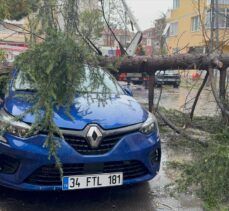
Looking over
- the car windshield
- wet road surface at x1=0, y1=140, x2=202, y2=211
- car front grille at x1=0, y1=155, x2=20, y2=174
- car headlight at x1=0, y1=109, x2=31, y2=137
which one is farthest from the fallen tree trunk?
car front grille at x1=0, y1=155, x2=20, y2=174

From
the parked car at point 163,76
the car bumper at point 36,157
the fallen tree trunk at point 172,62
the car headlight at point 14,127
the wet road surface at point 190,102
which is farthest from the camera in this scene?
the parked car at point 163,76

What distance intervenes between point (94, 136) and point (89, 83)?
47.9 inches

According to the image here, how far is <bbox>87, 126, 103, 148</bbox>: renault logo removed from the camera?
406cm

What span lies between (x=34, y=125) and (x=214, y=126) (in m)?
4.63

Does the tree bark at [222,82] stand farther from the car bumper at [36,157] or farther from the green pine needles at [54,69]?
the car bumper at [36,157]

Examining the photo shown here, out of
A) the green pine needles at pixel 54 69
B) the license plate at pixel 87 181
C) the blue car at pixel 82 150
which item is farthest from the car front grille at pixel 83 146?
the green pine needles at pixel 54 69

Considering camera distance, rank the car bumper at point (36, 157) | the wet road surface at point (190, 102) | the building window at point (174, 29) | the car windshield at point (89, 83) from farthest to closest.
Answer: the building window at point (174, 29) → the wet road surface at point (190, 102) → the car windshield at point (89, 83) → the car bumper at point (36, 157)

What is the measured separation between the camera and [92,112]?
14.3 ft

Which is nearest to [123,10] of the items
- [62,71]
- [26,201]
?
[62,71]

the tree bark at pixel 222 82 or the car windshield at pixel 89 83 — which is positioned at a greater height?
the car windshield at pixel 89 83

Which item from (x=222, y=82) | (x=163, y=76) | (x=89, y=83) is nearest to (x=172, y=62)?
(x=222, y=82)

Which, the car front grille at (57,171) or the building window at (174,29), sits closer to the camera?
the car front grille at (57,171)

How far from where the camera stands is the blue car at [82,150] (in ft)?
13.1

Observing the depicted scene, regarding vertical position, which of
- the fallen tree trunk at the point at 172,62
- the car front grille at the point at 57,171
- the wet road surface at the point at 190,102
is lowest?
the wet road surface at the point at 190,102
